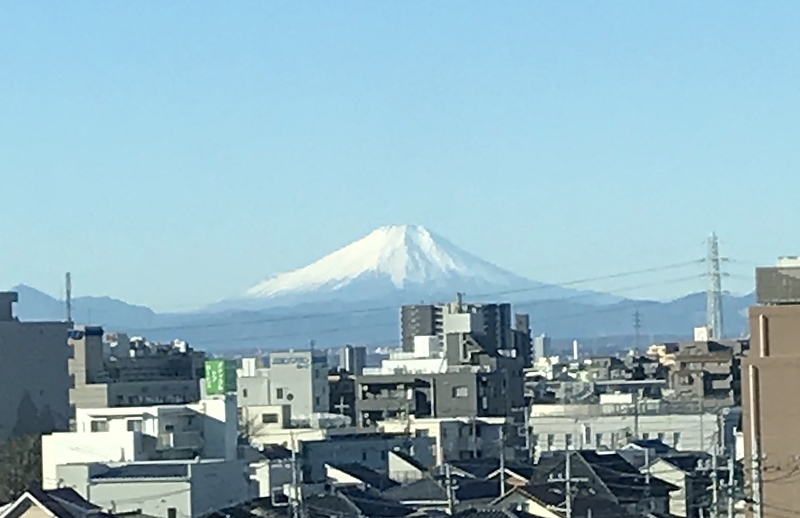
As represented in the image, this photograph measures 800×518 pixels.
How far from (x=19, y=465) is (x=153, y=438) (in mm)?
2493

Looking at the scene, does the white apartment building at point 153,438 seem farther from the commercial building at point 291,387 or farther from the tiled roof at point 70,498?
the commercial building at point 291,387

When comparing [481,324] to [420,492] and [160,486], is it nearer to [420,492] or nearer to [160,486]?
[420,492]

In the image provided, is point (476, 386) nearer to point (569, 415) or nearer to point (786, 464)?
point (569, 415)

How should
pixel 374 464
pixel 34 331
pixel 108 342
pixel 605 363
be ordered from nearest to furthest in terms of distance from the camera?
pixel 374 464 → pixel 34 331 → pixel 108 342 → pixel 605 363

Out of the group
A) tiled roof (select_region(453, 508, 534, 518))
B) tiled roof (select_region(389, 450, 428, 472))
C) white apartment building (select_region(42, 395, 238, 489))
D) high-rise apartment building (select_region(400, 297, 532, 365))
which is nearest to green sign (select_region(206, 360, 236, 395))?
high-rise apartment building (select_region(400, 297, 532, 365))

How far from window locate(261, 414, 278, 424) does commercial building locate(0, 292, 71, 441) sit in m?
4.43

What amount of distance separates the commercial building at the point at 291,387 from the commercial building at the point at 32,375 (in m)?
7.93

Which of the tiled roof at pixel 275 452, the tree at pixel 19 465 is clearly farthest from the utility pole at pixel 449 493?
the tree at pixel 19 465

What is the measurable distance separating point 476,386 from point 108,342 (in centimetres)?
1616

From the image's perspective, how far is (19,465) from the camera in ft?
117

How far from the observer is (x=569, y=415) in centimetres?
4769

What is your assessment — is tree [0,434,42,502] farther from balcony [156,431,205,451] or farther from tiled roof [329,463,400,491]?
tiled roof [329,463,400,491]

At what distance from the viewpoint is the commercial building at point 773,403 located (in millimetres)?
19312

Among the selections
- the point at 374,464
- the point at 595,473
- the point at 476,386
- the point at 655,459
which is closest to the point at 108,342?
the point at 476,386
